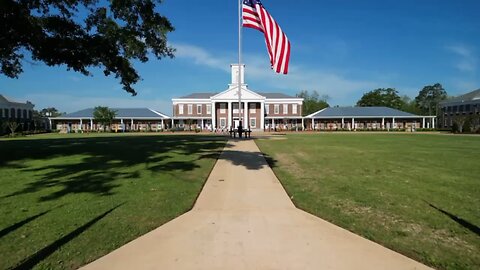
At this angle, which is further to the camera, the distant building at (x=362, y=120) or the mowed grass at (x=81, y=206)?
the distant building at (x=362, y=120)

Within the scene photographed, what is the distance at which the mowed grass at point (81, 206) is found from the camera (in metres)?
4.83

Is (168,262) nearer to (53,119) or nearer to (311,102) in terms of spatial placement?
(53,119)

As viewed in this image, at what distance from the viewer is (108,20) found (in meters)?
17.9

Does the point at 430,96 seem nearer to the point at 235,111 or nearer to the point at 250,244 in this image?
the point at 235,111

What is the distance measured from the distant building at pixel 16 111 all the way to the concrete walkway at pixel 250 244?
233ft

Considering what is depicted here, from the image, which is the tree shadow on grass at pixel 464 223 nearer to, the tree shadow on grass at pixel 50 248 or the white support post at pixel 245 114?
the tree shadow on grass at pixel 50 248

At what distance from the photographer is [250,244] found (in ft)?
16.7

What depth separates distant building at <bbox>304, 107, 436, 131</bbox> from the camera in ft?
249

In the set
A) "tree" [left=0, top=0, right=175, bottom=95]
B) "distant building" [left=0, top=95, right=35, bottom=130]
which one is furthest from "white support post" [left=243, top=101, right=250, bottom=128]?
"tree" [left=0, top=0, right=175, bottom=95]

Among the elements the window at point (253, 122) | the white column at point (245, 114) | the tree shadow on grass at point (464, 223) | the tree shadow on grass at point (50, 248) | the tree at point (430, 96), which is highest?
the tree at point (430, 96)

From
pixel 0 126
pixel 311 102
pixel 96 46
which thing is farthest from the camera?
pixel 311 102

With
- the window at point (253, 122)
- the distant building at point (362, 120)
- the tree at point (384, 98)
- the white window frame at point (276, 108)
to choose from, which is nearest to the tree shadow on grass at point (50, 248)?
the window at point (253, 122)

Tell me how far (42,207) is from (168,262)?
3954 millimetres

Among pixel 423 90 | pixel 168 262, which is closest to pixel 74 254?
pixel 168 262
